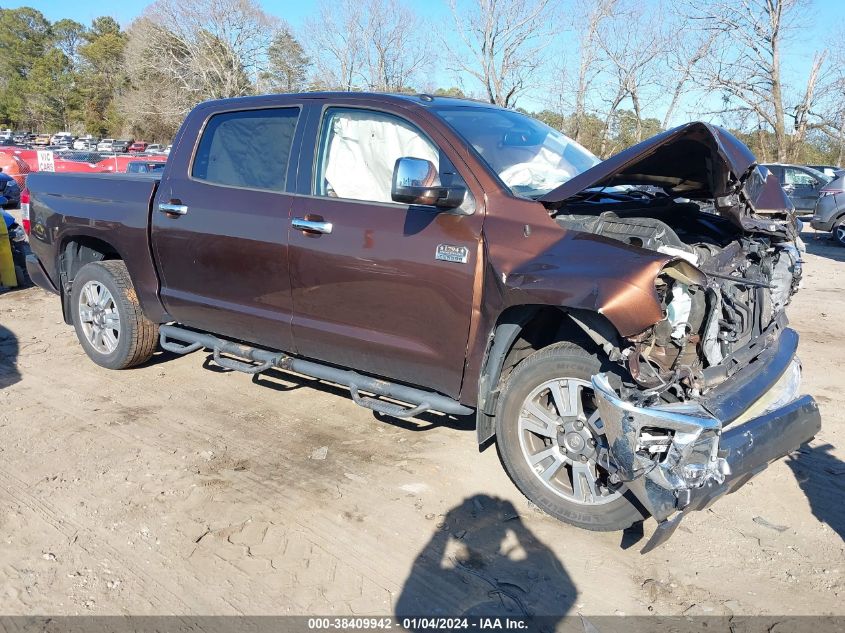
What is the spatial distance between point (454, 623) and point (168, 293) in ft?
10.5

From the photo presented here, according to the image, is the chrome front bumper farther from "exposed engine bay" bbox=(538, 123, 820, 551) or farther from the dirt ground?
the dirt ground

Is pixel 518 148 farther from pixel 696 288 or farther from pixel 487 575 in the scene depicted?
pixel 487 575

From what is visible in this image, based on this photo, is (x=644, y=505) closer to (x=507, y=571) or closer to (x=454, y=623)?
(x=507, y=571)

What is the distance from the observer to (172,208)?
4.59m

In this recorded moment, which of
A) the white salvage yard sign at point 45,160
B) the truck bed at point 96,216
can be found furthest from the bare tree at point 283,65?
the truck bed at point 96,216

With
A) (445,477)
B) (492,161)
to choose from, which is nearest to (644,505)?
(445,477)

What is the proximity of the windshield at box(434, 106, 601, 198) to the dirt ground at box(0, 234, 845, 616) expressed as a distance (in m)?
1.67

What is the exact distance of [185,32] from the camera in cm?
3644

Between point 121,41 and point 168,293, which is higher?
point 121,41

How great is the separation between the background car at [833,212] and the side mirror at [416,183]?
535 inches

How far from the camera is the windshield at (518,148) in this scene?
3693 mm

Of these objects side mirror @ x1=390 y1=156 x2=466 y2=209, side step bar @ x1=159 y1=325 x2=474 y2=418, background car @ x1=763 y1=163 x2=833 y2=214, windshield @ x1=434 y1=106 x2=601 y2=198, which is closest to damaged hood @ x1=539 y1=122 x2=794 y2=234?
windshield @ x1=434 y1=106 x2=601 y2=198

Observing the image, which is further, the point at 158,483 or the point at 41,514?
the point at 158,483

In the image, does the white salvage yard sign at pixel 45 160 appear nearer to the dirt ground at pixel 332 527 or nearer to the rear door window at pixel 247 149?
the dirt ground at pixel 332 527
